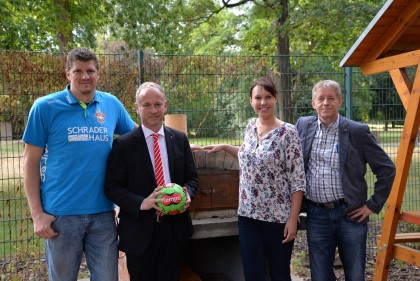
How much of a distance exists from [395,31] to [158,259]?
3031 mm

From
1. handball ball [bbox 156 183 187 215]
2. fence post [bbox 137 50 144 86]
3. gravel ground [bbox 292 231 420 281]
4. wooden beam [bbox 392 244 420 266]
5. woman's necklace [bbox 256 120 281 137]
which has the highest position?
fence post [bbox 137 50 144 86]

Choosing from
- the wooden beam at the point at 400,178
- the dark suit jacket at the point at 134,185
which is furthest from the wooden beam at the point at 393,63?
the dark suit jacket at the point at 134,185

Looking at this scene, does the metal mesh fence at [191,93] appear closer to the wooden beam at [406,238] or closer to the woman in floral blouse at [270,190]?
the wooden beam at [406,238]

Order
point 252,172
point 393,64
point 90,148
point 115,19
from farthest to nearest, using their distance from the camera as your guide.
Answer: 1. point 115,19
2. point 393,64
3. point 252,172
4. point 90,148

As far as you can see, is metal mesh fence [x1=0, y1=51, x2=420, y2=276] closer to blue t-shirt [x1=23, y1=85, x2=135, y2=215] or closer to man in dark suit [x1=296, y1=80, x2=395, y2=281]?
man in dark suit [x1=296, y1=80, x2=395, y2=281]

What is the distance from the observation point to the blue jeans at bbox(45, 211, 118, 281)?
119 inches

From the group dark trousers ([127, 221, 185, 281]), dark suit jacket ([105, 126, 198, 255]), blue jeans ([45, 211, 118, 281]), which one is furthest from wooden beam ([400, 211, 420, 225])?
blue jeans ([45, 211, 118, 281])

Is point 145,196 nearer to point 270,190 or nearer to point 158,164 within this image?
point 158,164

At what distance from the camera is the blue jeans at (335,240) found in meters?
3.47

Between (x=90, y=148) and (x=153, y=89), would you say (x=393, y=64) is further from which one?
(x=90, y=148)

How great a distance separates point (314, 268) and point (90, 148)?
1920 mm

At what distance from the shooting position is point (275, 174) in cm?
325

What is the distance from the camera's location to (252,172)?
330 cm

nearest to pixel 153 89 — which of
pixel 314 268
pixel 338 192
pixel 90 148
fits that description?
pixel 90 148
